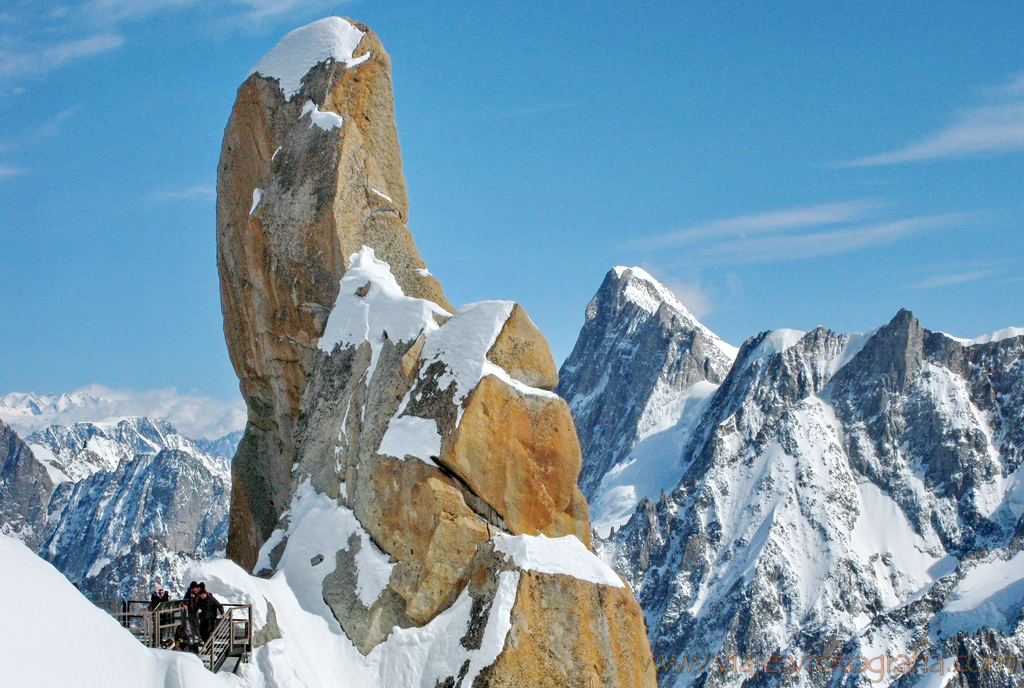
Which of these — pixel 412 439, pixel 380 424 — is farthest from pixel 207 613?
pixel 380 424

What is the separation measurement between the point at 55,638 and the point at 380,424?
1301 cm

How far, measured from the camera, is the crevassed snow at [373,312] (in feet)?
107

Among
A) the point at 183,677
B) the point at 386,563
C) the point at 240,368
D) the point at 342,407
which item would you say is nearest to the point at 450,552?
the point at 386,563

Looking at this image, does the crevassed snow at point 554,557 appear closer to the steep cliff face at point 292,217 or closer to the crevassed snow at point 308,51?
the steep cliff face at point 292,217

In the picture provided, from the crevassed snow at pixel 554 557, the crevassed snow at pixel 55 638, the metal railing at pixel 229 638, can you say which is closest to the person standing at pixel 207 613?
the metal railing at pixel 229 638

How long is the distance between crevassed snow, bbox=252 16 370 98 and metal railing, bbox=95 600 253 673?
17.7 meters

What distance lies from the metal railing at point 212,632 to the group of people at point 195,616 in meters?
0.10

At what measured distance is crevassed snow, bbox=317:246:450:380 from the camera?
1281 inches

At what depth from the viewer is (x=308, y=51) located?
38.4 metres

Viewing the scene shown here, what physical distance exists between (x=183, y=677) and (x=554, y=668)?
8.64m

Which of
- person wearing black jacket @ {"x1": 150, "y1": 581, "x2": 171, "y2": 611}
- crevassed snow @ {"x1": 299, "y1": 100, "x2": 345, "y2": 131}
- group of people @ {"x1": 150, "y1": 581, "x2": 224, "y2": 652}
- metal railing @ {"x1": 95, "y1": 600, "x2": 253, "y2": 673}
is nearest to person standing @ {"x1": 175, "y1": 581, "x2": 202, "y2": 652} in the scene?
group of people @ {"x1": 150, "y1": 581, "x2": 224, "y2": 652}

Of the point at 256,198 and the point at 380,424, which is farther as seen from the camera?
the point at 256,198

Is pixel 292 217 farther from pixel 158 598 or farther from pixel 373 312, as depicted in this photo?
pixel 158 598

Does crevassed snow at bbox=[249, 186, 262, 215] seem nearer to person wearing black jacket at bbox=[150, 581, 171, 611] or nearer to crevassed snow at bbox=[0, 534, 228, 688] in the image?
person wearing black jacket at bbox=[150, 581, 171, 611]
